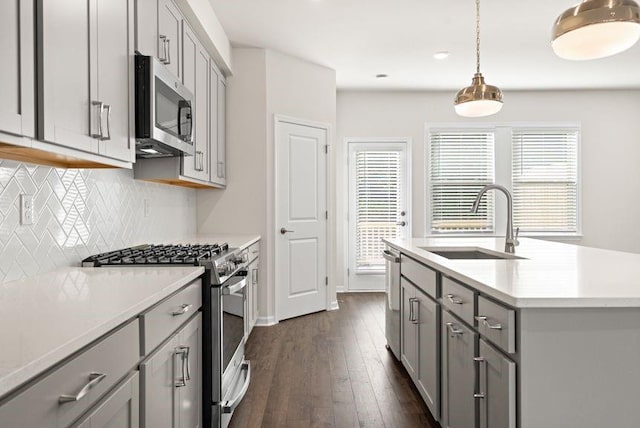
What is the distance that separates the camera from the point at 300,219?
492 cm

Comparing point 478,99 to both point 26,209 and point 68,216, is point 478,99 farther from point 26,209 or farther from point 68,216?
point 26,209

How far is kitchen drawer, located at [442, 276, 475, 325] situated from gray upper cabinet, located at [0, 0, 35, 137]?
1.58m

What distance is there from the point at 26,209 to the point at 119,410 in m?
0.99

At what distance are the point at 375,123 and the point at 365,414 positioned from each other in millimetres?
4478

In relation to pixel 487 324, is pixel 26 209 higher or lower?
higher

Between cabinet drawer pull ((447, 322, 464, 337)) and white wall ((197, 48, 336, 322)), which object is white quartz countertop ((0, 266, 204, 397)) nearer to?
cabinet drawer pull ((447, 322, 464, 337))

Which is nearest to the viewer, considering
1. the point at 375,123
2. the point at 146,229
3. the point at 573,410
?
the point at 573,410

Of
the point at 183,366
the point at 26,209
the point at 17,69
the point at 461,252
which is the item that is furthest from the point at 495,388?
the point at 26,209

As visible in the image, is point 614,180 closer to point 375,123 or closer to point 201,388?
point 375,123

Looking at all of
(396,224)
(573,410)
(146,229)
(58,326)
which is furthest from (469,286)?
(396,224)

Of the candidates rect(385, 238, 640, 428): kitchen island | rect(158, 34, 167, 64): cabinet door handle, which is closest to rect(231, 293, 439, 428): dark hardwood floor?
rect(385, 238, 640, 428): kitchen island

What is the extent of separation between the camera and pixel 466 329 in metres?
1.87

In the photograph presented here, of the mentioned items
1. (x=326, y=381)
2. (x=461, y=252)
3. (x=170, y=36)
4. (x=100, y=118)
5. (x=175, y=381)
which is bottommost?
(x=326, y=381)

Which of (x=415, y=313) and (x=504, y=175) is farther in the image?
(x=504, y=175)
